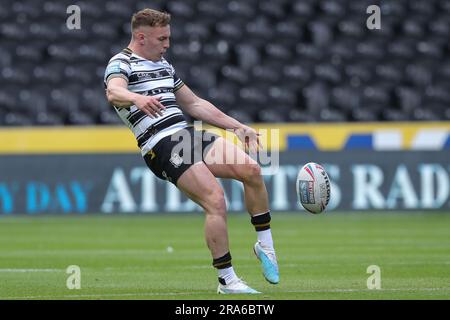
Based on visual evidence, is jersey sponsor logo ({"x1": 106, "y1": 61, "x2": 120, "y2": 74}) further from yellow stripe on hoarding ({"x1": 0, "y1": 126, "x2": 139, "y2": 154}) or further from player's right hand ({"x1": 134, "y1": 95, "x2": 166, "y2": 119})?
yellow stripe on hoarding ({"x1": 0, "y1": 126, "x2": 139, "y2": 154})

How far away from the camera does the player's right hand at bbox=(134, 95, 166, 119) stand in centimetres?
955

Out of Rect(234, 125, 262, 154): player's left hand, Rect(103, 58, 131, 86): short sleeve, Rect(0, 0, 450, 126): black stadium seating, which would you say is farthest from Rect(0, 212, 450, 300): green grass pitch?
Rect(0, 0, 450, 126): black stadium seating

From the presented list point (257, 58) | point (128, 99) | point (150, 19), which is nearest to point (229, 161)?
point (128, 99)

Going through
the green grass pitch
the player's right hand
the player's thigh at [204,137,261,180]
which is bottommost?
the green grass pitch

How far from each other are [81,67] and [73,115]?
1.58 meters

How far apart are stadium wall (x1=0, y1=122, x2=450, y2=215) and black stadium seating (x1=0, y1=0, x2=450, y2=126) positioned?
1615 mm

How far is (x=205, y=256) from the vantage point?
1477cm

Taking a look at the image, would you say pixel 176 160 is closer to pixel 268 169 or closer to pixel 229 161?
pixel 229 161

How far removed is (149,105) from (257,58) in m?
16.9

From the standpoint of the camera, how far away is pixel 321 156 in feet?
72.3

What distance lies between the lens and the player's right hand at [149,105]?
955 cm

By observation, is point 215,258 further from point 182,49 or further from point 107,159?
point 182,49

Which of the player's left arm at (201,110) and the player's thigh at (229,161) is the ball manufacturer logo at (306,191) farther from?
the player's left arm at (201,110)

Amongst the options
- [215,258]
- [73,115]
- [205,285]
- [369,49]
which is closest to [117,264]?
[205,285]
